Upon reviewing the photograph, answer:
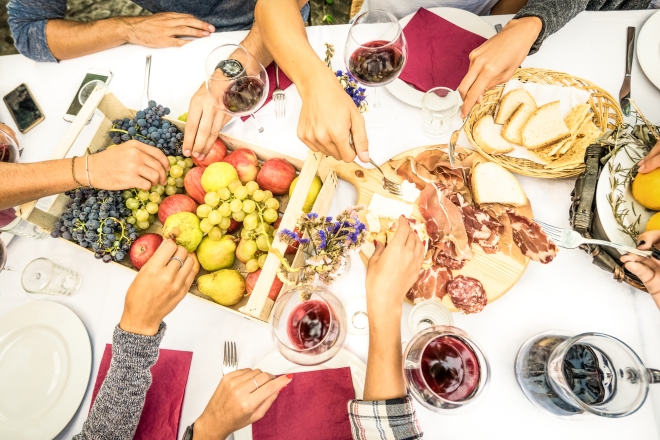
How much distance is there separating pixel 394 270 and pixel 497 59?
2.01 feet

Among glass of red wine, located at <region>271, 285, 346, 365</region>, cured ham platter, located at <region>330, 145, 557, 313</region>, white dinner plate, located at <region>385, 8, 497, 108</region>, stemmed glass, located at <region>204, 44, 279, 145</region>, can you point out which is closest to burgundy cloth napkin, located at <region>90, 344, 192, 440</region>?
glass of red wine, located at <region>271, 285, 346, 365</region>

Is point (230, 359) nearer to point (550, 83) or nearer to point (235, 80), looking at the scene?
point (235, 80)

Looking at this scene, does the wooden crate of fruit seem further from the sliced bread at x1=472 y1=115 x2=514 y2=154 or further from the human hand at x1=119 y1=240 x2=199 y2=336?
the sliced bread at x1=472 y1=115 x2=514 y2=154

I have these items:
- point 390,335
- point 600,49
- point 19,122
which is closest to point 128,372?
point 390,335

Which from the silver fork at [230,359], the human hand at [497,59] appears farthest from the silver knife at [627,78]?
the silver fork at [230,359]

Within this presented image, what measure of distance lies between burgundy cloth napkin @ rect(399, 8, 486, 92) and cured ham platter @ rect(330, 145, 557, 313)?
0.72 ft

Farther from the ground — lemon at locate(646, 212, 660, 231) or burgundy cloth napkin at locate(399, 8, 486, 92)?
burgundy cloth napkin at locate(399, 8, 486, 92)

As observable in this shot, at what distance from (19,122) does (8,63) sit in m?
0.28

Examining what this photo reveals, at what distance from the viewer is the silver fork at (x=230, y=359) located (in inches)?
34.7

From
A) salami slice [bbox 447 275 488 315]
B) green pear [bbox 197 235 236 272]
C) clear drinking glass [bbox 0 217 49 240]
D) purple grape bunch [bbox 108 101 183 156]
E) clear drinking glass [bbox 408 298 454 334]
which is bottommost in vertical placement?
clear drinking glass [bbox 408 298 454 334]

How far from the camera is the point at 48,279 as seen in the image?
102 cm

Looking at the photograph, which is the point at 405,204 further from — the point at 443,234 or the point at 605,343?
the point at 605,343

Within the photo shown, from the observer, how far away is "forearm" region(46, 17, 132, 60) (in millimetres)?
1273

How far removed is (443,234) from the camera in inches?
37.2
